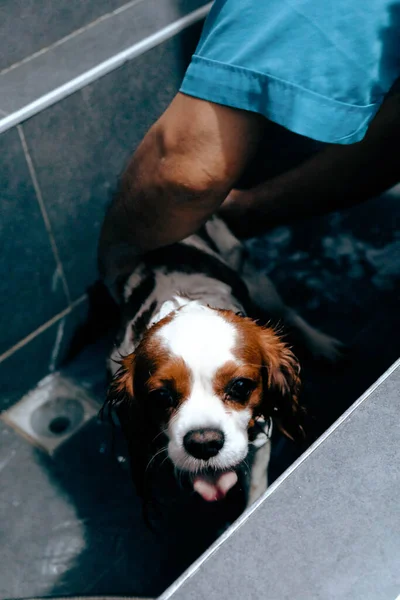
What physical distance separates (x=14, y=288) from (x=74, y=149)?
1.33ft

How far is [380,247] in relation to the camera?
7.75 ft

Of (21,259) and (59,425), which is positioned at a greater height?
(21,259)

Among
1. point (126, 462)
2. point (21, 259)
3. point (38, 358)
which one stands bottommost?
point (126, 462)

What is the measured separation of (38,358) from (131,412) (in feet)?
1.98

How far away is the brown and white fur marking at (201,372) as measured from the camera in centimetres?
138

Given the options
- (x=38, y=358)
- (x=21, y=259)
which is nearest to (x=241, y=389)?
(x=21, y=259)

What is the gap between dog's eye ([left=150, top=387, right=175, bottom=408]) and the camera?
1408mm

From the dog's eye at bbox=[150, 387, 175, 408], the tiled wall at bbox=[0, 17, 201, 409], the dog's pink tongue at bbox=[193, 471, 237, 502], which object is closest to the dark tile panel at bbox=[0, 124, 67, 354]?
the tiled wall at bbox=[0, 17, 201, 409]

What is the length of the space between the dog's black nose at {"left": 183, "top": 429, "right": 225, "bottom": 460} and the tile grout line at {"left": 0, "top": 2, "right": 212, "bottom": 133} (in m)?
0.82

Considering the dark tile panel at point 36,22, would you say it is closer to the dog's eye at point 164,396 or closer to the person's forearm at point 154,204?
the person's forearm at point 154,204

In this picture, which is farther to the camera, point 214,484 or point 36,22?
point 36,22

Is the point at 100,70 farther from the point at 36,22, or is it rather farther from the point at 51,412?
the point at 51,412

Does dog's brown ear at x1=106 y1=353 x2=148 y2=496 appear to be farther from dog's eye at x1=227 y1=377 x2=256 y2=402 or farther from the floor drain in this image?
the floor drain

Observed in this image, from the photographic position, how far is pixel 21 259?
1822 mm
